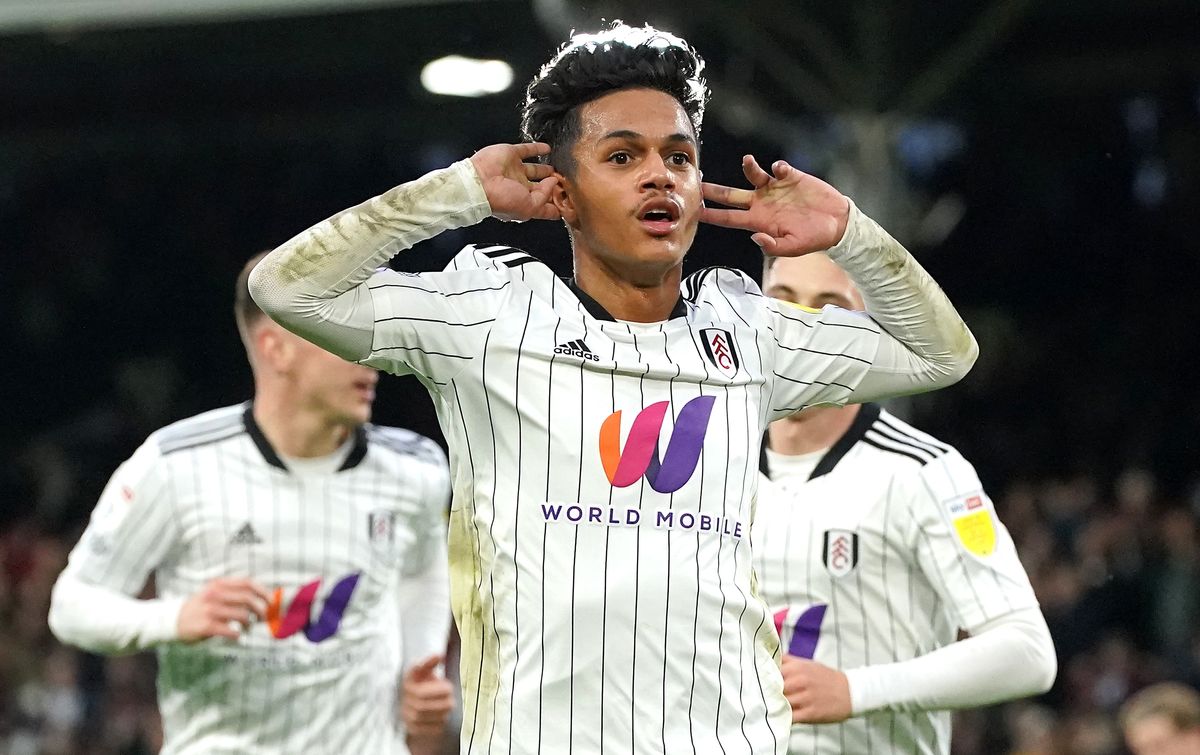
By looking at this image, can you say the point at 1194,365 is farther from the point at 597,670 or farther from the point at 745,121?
the point at 597,670

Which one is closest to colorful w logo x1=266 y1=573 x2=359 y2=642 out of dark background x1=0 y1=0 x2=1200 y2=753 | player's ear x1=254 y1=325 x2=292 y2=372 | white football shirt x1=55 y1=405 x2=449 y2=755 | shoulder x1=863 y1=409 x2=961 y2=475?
white football shirt x1=55 y1=405 x2=449 y2=755

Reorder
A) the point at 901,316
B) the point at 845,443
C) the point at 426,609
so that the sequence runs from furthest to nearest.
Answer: the point at 426,609 → the point at 845,443 → the point at 901,316

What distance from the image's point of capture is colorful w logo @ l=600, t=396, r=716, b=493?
288cm

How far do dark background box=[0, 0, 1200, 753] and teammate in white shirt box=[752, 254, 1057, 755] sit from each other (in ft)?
15.7

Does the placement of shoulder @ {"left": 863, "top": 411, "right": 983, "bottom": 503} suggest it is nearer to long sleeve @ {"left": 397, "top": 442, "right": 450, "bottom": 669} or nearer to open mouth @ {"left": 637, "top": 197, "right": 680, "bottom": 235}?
open mouth @ {"left": 637, "top": 197, "right": 680, "bottom": 235}

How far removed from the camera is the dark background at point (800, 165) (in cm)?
994

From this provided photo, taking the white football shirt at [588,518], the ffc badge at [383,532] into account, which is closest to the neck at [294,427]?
the ffc badge at [383,532]

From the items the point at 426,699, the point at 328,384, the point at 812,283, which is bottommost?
the point at 426,699

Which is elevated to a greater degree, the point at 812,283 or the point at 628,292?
the point at 812,283

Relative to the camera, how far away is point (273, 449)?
490cm

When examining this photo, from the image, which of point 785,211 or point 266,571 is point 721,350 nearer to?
point 785,211

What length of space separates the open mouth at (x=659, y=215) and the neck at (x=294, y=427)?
7.03 feet

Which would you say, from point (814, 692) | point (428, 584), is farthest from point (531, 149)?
point (428, 584)

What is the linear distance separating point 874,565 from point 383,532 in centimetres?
156
